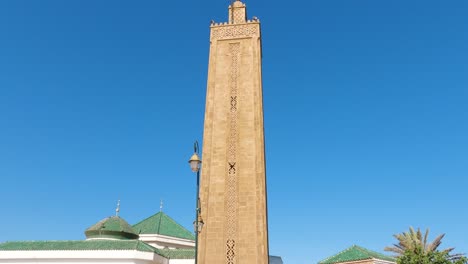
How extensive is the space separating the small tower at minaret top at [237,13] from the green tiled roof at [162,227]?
41.1 feet

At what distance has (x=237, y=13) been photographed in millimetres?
16219

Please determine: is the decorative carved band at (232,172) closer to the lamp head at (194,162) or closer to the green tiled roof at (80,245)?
the green tiled roof at (80,245)

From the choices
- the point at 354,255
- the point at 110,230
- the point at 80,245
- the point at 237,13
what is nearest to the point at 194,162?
the point at 237,13

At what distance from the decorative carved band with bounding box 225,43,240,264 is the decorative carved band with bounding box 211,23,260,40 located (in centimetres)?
61

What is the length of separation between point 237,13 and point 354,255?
654 inches

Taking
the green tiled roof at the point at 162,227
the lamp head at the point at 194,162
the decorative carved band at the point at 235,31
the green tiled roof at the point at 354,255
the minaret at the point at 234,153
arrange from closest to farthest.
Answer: the lamp head at the point at 194,162, the minaret at the point at 234,153, the decorative carved band at the point at 235,31, the green tiled roof at the point at 162,227, the green tiled roof at the point at 354,255

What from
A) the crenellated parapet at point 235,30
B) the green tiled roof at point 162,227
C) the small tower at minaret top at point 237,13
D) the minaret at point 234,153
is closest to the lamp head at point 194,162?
the minaret at point 234,153

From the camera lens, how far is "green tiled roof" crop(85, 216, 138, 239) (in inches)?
743

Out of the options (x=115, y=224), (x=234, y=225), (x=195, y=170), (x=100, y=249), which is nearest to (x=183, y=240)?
(x=115, y=224)

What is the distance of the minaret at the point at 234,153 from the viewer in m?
12.1

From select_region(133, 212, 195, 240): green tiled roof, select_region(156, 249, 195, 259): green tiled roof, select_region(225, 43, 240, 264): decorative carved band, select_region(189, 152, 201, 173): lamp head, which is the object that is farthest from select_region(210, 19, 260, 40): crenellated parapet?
select_region(133, 212, 195, 240): green tiled roof

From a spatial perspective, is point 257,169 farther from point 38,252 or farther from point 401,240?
point 401,240

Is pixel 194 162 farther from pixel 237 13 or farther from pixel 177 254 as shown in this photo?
pixel 177 254

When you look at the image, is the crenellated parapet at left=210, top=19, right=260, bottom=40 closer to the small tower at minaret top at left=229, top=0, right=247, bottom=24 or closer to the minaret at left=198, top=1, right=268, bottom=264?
the minaret at left=198, top=1, right=268, bottom=264
